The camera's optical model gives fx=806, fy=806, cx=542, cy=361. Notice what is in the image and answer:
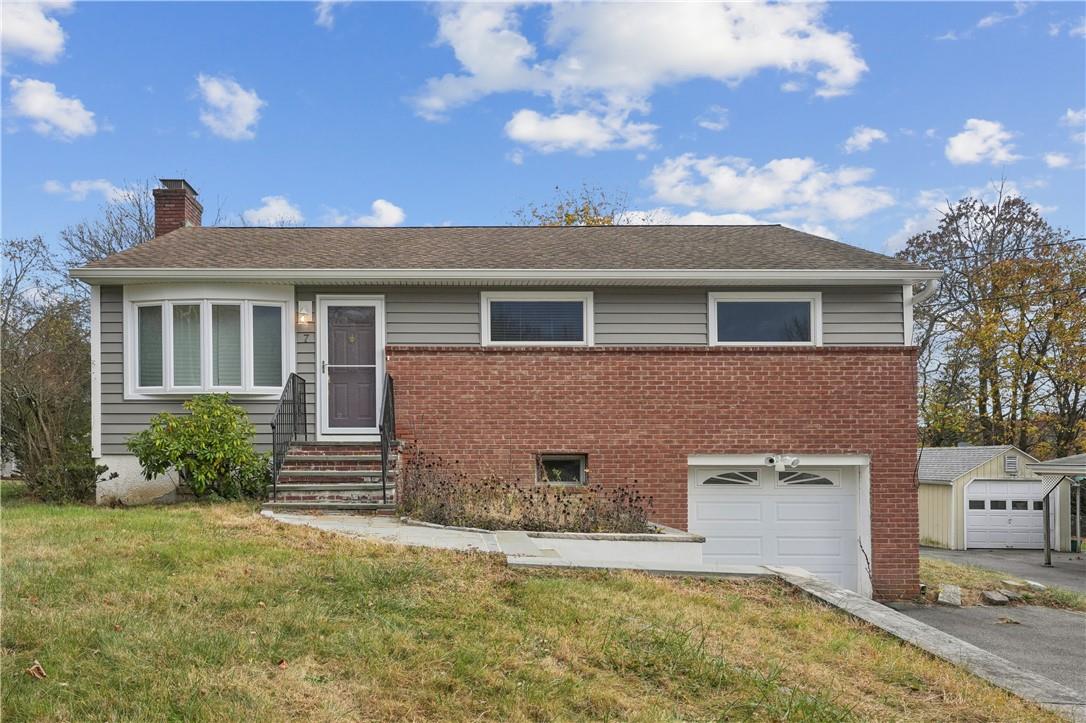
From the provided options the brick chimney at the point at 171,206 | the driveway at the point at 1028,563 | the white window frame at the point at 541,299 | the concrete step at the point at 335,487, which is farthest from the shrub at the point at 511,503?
the driveway at the point at 1028,563

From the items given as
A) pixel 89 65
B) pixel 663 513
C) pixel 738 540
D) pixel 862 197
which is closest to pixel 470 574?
pixel 663 513

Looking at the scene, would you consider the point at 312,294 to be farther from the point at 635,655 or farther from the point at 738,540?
the point at 635,655

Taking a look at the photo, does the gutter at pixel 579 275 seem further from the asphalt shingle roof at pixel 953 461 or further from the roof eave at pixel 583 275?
the asphalt shingle roof at pixel 953 461

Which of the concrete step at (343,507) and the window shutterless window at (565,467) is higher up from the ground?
the window shutterless window at (565,467)

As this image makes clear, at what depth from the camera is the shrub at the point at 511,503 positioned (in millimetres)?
8938

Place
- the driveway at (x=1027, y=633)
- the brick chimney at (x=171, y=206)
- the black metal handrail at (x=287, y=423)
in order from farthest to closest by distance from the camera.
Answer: the brick chimney at (x=171, y=206)
the black metal handrail at (x=287, y=423)
the driveway at (x=1027, y=633)

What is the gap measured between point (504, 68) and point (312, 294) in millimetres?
9727

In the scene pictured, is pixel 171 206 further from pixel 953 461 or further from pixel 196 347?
pixel 953 461

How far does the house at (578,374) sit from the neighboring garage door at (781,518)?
3 cm

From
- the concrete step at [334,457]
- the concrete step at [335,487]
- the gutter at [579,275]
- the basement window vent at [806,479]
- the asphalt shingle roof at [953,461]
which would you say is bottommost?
the asphalt shingle roof at [953,461]

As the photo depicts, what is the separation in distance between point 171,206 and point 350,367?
5.70 m

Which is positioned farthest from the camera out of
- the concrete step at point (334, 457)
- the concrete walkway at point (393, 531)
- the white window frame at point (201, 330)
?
the white window frame at point (201, 330)

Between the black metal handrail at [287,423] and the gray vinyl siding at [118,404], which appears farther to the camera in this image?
the gray vinyl siding at [118,404]

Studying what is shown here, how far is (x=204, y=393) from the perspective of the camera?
11.4 m
